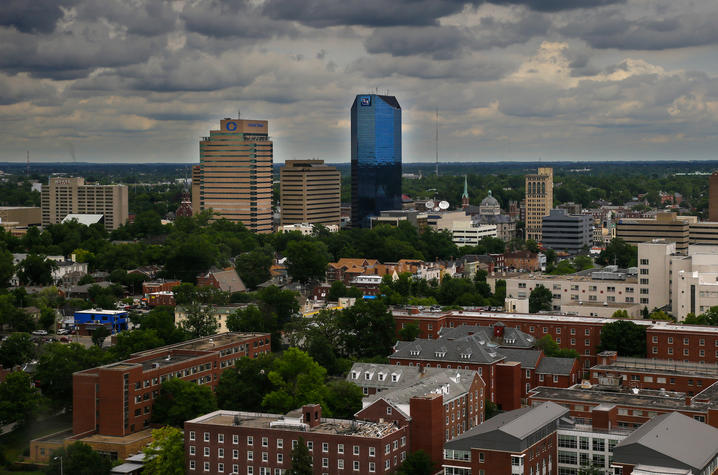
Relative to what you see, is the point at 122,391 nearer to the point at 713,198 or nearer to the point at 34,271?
the point at 34,271

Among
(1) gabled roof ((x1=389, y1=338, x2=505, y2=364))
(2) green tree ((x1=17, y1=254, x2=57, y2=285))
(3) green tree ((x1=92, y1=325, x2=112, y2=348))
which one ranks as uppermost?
(2) green tree ((x1=17, y1=254, x2=57, y2=285))

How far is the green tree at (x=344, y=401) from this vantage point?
6769 cm

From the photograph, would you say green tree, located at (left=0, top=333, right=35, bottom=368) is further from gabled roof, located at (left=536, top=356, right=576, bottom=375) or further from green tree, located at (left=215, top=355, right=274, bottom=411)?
gabled roof, located at (left=536, top=356, right=576, bottom=375)

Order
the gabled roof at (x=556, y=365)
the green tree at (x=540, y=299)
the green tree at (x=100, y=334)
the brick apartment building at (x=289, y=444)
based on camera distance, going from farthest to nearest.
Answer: the green tree at (x=540, y=299)
the green tree at (x=100, y=334)
the gabled roof at (x=556, y=365)
the brick apartment building at (x=289, y=444)

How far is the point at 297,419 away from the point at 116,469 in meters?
11.3

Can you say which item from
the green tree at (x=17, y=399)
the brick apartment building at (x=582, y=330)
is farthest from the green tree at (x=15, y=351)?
the brick apartment building at (x=582, y=330)

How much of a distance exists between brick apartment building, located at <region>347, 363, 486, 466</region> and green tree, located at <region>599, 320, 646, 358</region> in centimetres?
1948

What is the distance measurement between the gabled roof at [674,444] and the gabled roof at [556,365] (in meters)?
20.9

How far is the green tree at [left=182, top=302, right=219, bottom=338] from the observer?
9200 centimetres

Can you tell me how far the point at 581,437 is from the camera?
191ft

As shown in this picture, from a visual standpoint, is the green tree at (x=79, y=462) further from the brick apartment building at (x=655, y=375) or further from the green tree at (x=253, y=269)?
the green tree at (x=253, y=269)

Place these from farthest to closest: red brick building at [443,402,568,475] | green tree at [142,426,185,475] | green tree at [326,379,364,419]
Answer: green tree at [326,379,364,419] < green tree at [142,426,185,475] < red brick building at [443,402,568,475]

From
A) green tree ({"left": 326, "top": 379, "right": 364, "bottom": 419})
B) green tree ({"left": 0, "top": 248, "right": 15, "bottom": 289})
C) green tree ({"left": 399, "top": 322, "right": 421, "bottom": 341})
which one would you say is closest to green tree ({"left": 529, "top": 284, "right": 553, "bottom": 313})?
green tree ({"left": 399, "top": 322, "right": 421, "bottom": 341})

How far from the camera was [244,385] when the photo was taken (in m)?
71.2
